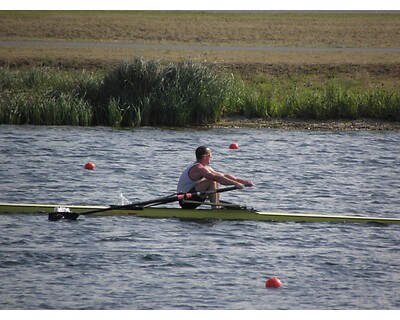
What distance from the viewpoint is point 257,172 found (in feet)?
89.4

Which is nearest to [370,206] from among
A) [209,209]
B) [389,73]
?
[209,209]

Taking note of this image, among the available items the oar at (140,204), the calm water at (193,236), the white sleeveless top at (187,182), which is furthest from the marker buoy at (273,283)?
the white sleeveless top at (187,182)

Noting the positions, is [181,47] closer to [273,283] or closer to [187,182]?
[187,182]

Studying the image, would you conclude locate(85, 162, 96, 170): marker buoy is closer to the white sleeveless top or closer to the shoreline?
the white sleeveless top

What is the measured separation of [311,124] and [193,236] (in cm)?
1405

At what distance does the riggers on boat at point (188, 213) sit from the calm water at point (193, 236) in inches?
6.2

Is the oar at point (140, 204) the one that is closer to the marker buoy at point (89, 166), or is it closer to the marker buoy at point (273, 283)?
the marker buoy at point (273, 283)

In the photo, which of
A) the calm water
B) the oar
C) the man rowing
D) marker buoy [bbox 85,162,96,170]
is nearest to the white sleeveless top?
the man rowing

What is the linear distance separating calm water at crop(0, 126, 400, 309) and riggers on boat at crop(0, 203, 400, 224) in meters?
0.16

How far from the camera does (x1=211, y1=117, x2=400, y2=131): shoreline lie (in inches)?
1308

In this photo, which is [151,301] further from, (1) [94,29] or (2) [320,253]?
(1) [94,29]

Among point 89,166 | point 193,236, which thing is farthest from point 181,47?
point 193,236

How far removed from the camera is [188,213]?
20.9 meters

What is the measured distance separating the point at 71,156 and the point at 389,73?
49.5 feet
